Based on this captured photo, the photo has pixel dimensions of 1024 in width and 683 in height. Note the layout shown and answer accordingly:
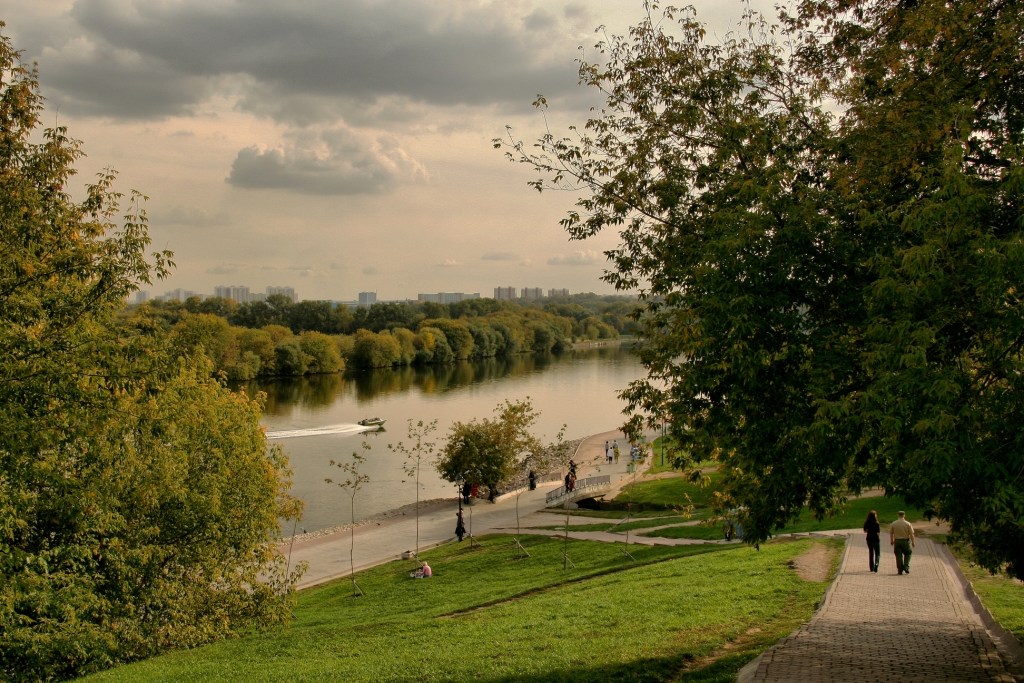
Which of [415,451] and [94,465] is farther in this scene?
[415,451]

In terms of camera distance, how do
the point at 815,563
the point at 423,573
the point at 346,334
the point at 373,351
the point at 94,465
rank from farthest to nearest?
the point at 346,334 < the point at 373,351 < the point at 423,573 < the point at 815,563 < the point at 94,465

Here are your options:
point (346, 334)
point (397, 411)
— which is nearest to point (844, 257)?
point (397, 411)

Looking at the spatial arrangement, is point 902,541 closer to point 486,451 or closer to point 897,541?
point 897,541

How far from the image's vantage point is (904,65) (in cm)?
1062

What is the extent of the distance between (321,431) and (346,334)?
92153 mm

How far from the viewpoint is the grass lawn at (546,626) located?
36.6ft

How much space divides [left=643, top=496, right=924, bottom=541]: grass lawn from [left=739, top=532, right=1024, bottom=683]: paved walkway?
6.36 metres

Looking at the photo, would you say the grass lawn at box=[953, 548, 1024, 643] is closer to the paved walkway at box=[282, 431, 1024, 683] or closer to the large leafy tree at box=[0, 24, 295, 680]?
the paved walkway at box=[282, 431, 1024, 683]

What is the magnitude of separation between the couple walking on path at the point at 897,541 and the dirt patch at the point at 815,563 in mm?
1007

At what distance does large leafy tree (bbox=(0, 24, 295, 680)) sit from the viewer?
10914 millimetres

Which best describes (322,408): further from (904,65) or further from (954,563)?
(904,65)

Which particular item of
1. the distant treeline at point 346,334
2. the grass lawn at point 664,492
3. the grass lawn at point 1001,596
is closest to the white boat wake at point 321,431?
the distant treeline at point 346,334

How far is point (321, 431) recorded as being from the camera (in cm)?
5997

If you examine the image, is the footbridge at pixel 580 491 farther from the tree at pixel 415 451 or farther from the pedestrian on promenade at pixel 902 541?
the pedestrian on promenade at pixel 902 541
